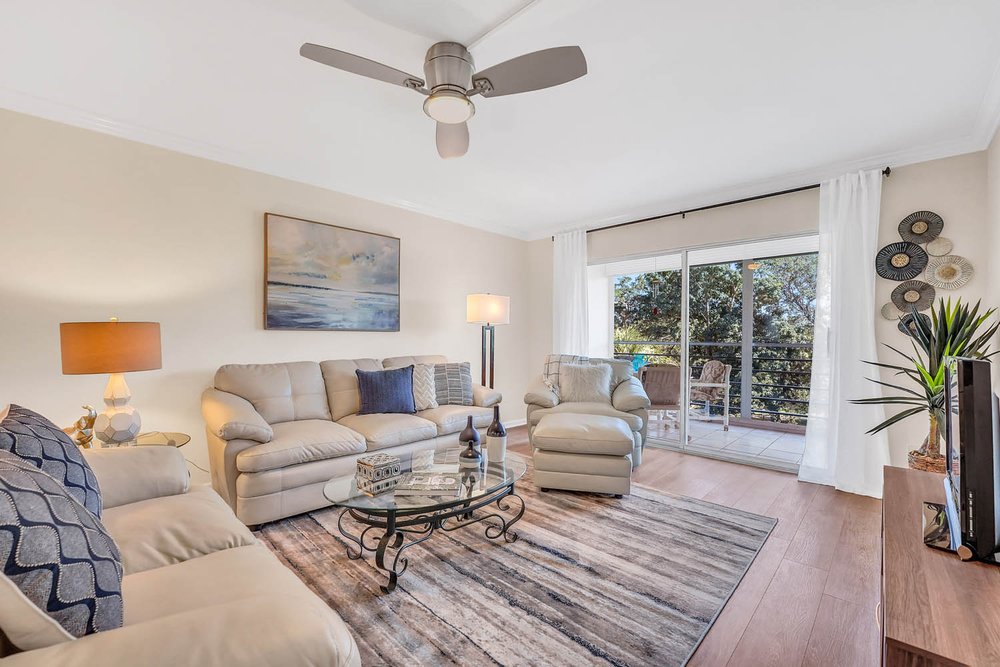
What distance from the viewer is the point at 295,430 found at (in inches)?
113

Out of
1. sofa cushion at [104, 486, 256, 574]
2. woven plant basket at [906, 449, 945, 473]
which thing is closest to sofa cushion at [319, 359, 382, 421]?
sofa cushion at [104, 486, 256, 574]

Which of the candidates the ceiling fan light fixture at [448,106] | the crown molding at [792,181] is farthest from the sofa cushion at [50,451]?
the crown molding at [792,181]

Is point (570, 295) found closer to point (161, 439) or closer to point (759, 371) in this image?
point (759, 371)

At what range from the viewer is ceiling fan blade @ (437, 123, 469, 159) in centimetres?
226

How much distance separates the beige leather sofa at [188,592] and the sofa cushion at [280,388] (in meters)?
1.17

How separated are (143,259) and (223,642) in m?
3.06

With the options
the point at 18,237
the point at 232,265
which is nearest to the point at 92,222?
the point at 18,237

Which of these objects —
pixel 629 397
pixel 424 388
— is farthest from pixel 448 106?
pixel 629 397

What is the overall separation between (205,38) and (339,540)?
265cm

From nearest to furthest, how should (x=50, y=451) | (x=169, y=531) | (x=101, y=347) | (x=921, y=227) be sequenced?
1. (x=50, y=451)
2. (x=169, y=531)
3. (x=101, y=347)
4. (x=921, y=227)

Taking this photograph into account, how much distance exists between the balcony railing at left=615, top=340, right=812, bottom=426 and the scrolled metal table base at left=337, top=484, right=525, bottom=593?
2924 millimetres

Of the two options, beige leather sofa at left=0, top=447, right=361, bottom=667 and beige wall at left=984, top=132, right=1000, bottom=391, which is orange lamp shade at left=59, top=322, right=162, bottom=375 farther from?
beige wall at left=984, top=132, right=1000, bottom=391

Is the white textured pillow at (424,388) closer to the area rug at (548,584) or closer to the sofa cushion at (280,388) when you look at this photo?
the sofa cushion at (280,388)

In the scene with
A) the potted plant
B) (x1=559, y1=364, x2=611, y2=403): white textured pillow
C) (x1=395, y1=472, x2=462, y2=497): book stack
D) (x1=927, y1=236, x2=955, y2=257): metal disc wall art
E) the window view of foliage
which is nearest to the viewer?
(x1=395, y1=472, x2=462, y2=497): book stack
